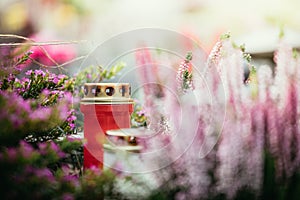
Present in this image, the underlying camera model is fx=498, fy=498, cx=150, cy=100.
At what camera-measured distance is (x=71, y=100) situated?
1672mm

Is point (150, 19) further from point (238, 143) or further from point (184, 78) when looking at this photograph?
point (238, 143)

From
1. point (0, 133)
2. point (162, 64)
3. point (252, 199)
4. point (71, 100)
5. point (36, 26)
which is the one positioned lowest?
point (252, 199)

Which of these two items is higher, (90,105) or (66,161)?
(90,105)

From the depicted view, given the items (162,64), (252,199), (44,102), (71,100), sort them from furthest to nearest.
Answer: (71,100), (44,102), (162,64), (252,199)

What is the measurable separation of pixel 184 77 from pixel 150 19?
334 mm

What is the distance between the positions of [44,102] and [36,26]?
0.29 metres

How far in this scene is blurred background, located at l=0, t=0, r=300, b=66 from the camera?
65.1 inches

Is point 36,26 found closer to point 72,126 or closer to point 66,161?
point 72,126

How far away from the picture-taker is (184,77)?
1.41 meters

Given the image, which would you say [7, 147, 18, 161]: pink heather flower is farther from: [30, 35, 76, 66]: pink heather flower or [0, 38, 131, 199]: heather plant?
[30, 35, 76, 66]: pink heather flower

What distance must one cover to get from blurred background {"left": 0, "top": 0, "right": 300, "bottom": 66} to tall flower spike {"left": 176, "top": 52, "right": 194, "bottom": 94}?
187mm

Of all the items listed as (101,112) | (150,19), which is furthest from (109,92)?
(150,19)

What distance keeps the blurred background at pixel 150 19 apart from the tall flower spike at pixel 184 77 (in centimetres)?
19

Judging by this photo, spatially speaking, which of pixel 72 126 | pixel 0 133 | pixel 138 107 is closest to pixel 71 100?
pixel 72 126
